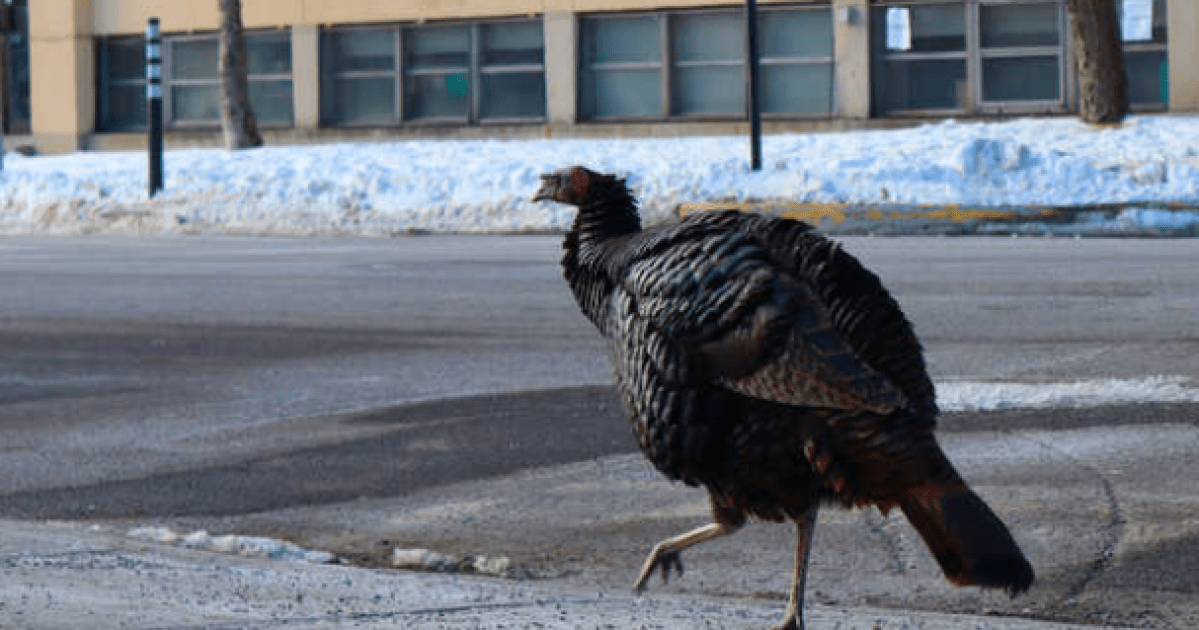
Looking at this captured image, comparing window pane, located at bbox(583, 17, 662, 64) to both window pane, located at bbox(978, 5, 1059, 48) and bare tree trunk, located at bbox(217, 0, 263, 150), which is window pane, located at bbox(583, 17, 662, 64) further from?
bare tree trunk, located at bbox(217, 0, 263, 150)

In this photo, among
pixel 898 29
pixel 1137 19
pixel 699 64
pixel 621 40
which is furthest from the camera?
pixel 621 40

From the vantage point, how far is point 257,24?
124ft

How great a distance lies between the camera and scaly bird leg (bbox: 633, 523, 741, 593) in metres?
5.09

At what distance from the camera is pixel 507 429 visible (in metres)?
9.37

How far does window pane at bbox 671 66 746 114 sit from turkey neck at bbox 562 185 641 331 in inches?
1126

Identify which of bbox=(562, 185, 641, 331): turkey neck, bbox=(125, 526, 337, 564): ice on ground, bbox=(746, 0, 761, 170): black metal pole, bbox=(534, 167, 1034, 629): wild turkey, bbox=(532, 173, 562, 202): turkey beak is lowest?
bbox=(125, 526, 337, 564): ice on ground

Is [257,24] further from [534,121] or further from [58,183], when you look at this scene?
[58,183]

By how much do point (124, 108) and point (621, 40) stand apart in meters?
10.6

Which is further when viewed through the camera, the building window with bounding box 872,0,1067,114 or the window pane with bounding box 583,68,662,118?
the window pane with bounding box 583,68,662,118

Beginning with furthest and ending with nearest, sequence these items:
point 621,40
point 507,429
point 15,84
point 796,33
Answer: point 15,84 < point 621,40 < point 796,33 < point 507,429

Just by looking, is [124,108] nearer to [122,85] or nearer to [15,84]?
[122,85]

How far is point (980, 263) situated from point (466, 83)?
67.4ft

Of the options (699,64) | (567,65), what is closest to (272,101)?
(567,65)

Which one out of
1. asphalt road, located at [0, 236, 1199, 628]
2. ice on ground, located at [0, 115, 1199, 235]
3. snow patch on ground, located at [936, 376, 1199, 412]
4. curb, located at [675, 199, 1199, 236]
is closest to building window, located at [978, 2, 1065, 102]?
ice on ground, located at [0, 115, 1199, 235]
